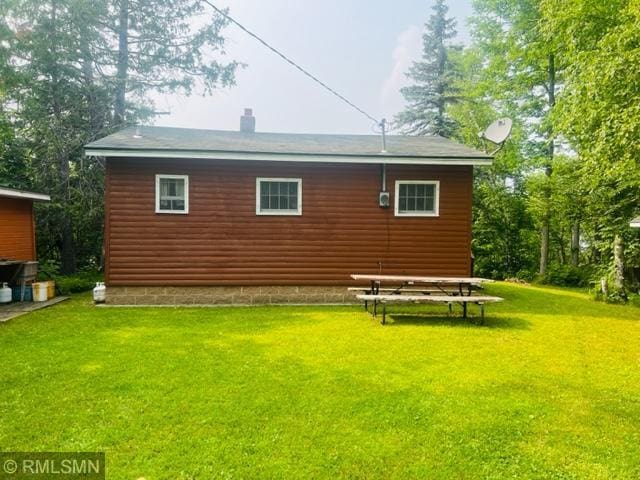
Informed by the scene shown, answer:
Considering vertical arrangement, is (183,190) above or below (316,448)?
above

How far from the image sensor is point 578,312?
7867 millimetres

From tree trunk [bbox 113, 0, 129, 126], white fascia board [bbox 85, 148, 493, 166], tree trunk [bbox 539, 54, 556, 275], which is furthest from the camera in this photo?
tree trunk [bbox 539, 54, 556, 275]

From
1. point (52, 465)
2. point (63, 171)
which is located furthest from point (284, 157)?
point (63, 171)

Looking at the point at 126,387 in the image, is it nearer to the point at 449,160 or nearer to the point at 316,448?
the point at 316,448

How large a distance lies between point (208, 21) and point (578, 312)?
1553 centimetres

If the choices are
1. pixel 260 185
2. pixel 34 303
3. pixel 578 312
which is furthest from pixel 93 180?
pixel 578 312

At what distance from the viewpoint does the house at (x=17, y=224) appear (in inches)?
356

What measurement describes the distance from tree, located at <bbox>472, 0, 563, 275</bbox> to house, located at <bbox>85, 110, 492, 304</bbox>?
794cm

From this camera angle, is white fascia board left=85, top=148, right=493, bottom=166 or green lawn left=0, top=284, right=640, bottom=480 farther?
white fascia board left=85, top=148, right=493, bottom=166

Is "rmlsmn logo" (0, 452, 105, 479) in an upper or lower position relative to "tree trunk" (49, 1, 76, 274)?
lower

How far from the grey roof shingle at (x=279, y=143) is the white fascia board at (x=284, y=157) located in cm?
6

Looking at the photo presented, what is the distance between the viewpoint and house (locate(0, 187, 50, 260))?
9047 millimetres

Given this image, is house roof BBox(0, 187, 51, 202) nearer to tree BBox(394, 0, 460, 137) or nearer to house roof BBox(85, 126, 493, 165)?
house roof BBox(85, 126, 493, 165)

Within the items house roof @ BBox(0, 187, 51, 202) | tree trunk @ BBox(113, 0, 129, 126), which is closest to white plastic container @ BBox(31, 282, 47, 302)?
house roof @ BBox(0, 187, 51, 202)
